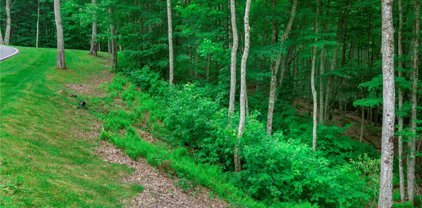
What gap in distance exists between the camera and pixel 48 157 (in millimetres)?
7691

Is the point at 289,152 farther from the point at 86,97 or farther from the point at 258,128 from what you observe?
the point at 86,97

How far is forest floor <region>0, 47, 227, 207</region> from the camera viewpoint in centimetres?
608

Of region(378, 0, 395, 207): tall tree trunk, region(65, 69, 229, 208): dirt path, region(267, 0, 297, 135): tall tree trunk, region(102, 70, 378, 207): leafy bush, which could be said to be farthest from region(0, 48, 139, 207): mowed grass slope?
region(267, 0, 297, 135): tall tree trunk

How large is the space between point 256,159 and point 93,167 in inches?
186

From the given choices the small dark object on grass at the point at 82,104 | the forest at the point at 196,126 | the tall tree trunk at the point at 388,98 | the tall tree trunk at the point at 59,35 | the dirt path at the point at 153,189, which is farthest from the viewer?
the tall tree trunk at the point at 59,35

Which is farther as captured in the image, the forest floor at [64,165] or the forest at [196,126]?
the forest at [196,126]

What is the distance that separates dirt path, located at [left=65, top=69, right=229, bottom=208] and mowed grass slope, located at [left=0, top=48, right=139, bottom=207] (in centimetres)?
28

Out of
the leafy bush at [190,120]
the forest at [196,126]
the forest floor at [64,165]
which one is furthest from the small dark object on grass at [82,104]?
the leafy bush at [190,120]

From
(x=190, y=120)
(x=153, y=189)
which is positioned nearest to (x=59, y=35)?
(x=190, y=120)

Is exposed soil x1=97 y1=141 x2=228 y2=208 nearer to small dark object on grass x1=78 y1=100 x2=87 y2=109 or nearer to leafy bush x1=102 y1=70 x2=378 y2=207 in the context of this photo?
leafy bush x1=102 y1=70 x2=378 y2=207

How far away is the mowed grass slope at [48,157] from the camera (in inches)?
233

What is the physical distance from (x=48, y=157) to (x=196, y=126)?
5.33 m

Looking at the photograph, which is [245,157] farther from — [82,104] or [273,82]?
[82,104]

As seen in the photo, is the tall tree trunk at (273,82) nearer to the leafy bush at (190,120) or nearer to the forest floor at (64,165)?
the leafy bush at (190,120)
